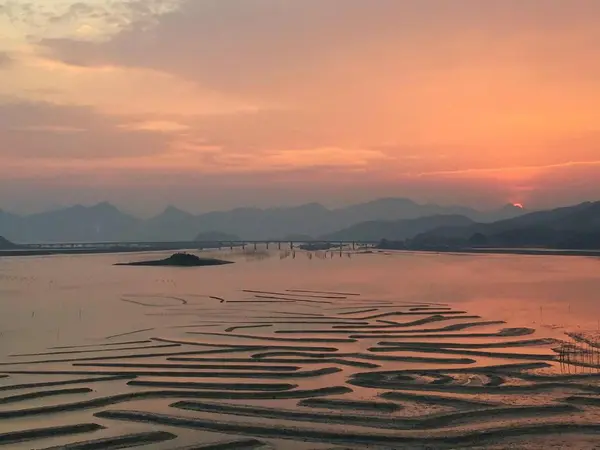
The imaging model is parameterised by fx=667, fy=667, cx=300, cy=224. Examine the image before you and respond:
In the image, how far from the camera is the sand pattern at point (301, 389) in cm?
1550

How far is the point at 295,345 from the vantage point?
27641mm

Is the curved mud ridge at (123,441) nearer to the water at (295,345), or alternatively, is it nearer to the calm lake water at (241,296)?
the water at (295,345)

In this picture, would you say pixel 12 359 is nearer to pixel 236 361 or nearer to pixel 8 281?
pixel 236 361

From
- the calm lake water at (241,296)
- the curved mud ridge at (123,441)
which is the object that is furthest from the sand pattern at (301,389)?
the calm lake water at (241,296)

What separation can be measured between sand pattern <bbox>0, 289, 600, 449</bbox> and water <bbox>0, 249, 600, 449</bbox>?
8 cm

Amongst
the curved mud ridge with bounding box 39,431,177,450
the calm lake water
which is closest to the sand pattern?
the curved mud ridge with bounding box 39,431,177,450

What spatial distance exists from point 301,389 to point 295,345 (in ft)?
26.1

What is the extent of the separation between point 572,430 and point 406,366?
26.2 feet

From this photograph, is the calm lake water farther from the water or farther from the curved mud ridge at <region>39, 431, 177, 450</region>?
the curved mud ridge at <region>39, 431, 177, 450</region>

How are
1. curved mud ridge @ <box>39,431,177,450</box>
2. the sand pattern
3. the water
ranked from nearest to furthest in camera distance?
curved mud ridge @ <box>39,431,177,450</box> < the sand pattern < the water

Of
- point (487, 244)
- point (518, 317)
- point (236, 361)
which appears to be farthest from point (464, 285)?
point (487, 244)

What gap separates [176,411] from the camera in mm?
17516

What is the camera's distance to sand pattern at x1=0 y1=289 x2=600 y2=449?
50.9 feet

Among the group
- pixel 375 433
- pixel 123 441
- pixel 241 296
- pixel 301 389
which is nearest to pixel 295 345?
pixel 301 389
